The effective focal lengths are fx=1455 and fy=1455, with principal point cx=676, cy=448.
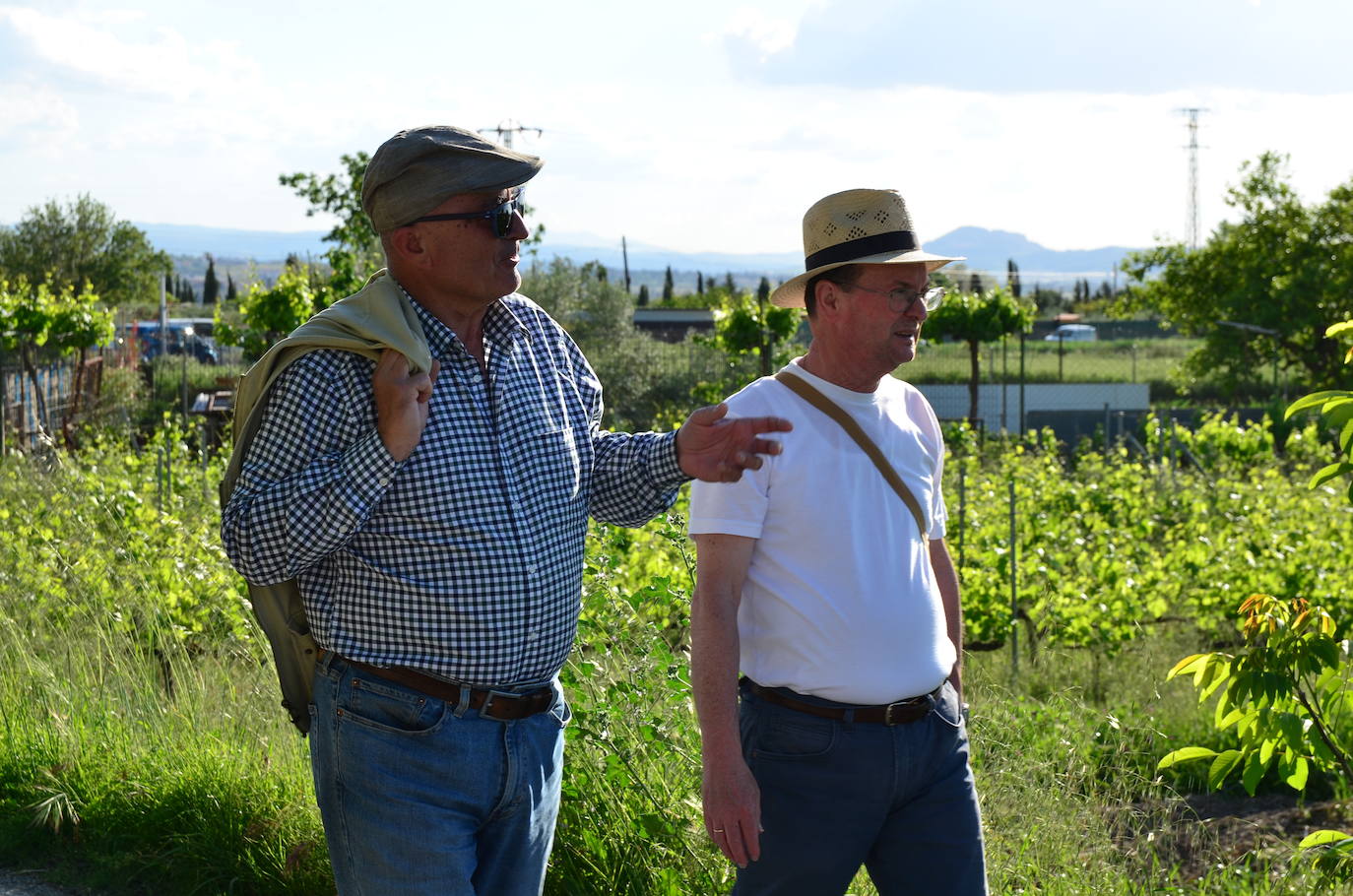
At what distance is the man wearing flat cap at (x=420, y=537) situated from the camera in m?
2.27

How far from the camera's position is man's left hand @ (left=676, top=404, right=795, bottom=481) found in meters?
2.49

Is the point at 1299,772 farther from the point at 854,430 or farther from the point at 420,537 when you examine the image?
the point at 420,537

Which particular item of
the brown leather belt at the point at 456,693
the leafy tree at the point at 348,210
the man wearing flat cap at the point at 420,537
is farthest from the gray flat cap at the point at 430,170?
the leafy tree at the point at 348,210

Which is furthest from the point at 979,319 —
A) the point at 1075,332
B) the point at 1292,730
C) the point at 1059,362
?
the point at 1075,332

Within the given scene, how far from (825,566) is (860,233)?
0.65 metres

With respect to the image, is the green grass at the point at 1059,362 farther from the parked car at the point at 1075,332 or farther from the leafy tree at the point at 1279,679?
the leafy tree at the point at 1279,679

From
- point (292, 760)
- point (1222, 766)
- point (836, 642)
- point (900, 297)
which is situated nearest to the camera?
point (836, 642)

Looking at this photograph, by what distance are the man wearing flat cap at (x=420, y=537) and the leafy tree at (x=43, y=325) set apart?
49.6 ft

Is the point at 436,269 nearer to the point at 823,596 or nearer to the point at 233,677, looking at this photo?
the point at 823,596


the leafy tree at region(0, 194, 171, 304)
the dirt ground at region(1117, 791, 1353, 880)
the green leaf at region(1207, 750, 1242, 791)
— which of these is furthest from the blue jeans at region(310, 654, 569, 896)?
the leafy tree at region(0, 194, 171, 304)

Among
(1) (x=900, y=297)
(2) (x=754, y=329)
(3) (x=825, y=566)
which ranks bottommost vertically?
(3) (x=825, y=566)

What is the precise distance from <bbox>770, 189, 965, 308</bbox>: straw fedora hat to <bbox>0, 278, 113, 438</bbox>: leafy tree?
593 inches

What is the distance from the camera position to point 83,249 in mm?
51312

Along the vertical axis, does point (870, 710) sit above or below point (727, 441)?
below
